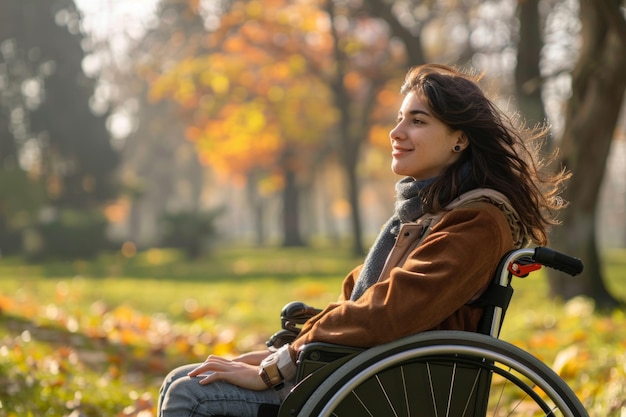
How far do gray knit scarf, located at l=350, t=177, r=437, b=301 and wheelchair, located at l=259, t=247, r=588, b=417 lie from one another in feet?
1.00

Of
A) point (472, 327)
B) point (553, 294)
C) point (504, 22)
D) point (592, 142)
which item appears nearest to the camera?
point (472, 327)

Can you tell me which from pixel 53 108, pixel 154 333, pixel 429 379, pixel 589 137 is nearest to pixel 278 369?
pixel 429 379

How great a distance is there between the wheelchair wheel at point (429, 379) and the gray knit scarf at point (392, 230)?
332 millimetres

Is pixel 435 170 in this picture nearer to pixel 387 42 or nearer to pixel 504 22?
pixel 504 22

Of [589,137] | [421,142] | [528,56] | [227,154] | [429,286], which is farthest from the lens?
[227,154]

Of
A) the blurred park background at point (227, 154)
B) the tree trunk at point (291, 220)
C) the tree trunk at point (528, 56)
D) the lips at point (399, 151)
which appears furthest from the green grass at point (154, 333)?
the tree trunk at point (291, 220)

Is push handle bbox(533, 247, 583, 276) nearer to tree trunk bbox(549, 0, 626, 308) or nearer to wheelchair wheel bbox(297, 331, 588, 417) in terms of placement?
wheelchair wheel bbox(297, 331, 588, 417)

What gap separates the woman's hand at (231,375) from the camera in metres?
2.40

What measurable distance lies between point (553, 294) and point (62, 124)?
23.9m

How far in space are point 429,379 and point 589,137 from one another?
6.17 meters

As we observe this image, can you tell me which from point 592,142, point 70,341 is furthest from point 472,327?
point 592,142

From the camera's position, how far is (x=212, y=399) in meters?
2.35

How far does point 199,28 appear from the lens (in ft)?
94.3

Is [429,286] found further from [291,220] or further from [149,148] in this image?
[149,148]
